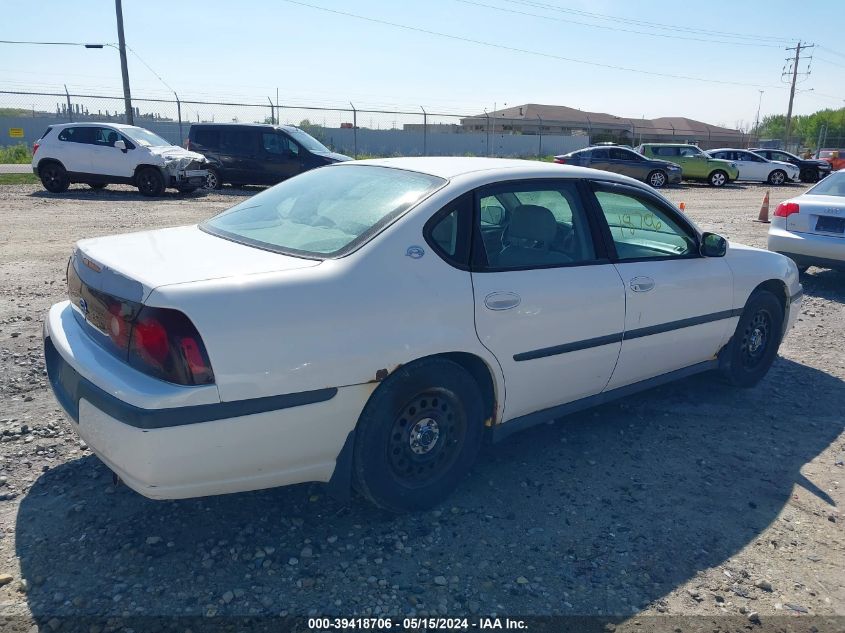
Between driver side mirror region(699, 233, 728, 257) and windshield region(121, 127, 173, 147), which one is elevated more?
windshield region(121, 127, 173, 147)

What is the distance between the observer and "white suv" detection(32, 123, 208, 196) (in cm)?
1529

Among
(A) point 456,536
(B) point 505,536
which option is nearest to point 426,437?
(A) point 456,536

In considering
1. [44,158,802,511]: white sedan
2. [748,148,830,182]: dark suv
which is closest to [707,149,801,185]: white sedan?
[748,148,830,182]: dark suv

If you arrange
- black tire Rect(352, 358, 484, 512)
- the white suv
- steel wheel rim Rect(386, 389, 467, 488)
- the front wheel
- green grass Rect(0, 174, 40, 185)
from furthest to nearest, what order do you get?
the front wheel < green grass Rect(0, 174, 40, 185) < the white suv < steel wheel rim Rect(386, 389, 467, 488) < black tire Rect(352, 358, 484, 512)

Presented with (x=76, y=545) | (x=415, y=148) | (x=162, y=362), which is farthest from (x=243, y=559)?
(x=415, y=148)

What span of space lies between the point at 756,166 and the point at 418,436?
27695mm

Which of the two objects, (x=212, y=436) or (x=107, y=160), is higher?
(x=107, y=160)

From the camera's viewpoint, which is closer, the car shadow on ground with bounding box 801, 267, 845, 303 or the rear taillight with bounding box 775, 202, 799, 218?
the car shadow on ground with bounding box 801, 267, 845, 303

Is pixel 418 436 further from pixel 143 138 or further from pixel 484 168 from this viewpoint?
pixel 143 138

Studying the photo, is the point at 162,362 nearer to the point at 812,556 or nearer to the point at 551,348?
the point at 551,348

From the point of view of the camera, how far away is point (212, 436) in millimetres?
2525

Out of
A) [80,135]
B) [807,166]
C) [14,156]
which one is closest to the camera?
[80,135]

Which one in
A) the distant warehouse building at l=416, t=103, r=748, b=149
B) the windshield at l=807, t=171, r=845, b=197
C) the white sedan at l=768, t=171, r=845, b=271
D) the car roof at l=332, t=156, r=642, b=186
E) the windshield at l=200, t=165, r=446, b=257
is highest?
the distant warehouse building at l=416, t=103, r=748, b=149

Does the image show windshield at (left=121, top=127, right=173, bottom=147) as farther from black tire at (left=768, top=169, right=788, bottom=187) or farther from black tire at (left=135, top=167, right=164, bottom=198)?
black tire at (left=768, top=169, right=788, bottom=187)
